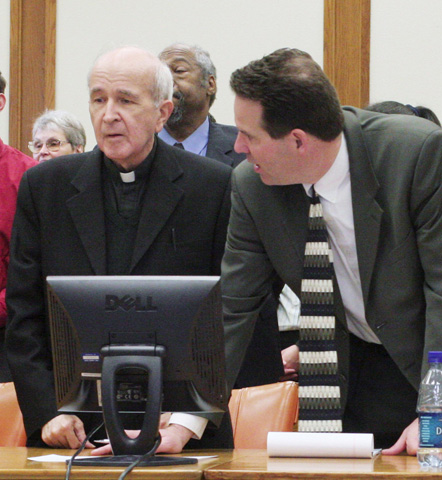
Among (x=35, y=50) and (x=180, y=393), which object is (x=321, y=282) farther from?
(x=35, y=50)

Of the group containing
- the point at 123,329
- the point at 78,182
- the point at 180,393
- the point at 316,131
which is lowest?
the point at 180,393

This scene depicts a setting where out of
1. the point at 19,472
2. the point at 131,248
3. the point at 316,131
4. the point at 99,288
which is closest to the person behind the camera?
the point at 19,472

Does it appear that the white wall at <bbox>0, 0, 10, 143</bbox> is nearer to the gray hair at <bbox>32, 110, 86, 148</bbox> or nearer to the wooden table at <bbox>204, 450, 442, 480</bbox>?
the gray hair at <bbox>32, 110, 86, 148</bbox>

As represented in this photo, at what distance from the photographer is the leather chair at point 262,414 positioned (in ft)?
9.01

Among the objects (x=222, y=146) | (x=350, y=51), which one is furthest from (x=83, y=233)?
(x=350, y=51)

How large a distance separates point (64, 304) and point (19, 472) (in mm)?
360

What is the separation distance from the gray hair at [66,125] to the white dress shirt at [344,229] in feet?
7.39

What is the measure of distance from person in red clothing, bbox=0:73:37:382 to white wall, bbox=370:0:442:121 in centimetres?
236

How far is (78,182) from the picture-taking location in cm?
271

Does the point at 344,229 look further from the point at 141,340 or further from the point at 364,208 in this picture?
the point at 141,340

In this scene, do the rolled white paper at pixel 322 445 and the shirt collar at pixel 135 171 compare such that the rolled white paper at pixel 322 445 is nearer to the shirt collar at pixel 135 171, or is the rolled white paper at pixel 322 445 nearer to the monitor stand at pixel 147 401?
the monitor stand at pixel 147 401

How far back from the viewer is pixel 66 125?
4.50 meters

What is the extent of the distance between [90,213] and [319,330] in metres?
0.72

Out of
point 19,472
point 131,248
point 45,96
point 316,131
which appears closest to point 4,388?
point 131,248
